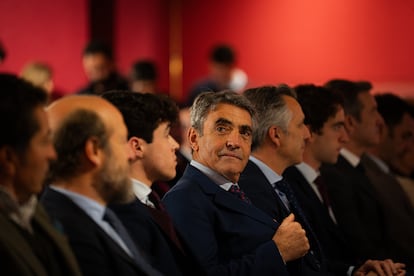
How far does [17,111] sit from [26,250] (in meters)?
0.33

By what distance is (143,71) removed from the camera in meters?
7.96

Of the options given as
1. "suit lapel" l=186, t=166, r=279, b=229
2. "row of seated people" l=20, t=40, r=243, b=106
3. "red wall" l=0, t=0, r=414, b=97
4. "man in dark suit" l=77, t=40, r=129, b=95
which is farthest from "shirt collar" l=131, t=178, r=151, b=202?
"man in dark suit" l=77, t=40, r=129, b=95

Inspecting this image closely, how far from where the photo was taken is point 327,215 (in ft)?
13.9

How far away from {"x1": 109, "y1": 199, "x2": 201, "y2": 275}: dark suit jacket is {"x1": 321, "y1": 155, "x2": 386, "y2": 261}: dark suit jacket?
1413 mm

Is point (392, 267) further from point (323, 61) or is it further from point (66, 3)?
point (66, 3)

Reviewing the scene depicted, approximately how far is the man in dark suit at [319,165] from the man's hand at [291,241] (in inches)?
27.6

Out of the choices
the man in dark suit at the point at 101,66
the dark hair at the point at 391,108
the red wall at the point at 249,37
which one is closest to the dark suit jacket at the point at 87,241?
the dark hair at the point at 391,108

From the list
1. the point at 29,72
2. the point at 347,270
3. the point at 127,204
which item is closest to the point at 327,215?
the point at 347,270

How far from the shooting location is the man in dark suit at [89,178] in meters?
2.54

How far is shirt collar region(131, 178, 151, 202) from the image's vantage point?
10.3 ft

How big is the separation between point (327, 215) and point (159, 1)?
5499 mm

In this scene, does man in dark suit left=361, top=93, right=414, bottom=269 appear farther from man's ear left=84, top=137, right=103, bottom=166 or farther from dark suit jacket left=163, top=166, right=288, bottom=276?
man's ear left=84, top=137, right=103, bottom=166

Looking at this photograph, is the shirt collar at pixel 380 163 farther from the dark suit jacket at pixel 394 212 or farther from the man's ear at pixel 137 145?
the man's ear at pixel 137 145

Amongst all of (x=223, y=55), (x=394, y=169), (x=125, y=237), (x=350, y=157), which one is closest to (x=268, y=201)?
(x=125, y=237)
